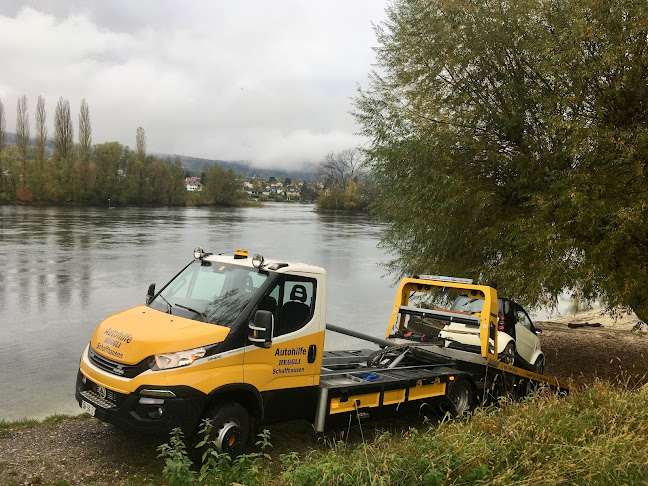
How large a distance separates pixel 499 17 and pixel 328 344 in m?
8.26

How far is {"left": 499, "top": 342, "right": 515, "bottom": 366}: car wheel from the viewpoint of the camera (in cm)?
951

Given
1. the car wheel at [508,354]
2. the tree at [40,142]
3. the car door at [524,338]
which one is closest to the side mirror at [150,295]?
the car wheel at [508,354]

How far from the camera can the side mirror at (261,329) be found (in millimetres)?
5922

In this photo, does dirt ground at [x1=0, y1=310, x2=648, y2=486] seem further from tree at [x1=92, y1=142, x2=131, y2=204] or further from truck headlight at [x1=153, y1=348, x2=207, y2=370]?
tree at [x1=92, y1=142, x2=131, y2=204]

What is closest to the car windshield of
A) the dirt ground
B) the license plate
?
the dirt ground

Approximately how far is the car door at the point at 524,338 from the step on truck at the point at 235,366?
8.73 feet

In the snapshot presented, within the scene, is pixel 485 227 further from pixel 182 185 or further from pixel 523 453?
pixel 182 185

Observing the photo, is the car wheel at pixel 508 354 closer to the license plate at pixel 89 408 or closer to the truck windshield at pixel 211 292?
the truck windshield at pixel 211 292

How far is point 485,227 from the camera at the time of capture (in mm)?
12117

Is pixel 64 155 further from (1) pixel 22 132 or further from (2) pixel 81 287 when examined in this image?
(2) pixel 81 287

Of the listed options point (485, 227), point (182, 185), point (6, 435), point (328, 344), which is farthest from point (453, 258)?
point (182, 185)

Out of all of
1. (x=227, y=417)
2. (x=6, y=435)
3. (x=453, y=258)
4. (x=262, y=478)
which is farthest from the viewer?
(x=453, y=258)

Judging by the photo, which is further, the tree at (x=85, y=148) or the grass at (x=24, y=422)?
the tree at (x=85, y=148)

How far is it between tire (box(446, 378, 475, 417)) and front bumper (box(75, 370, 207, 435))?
3.67 m
